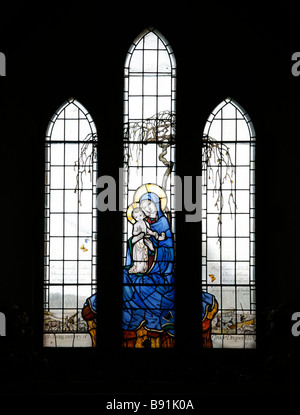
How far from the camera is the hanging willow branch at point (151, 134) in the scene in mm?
8320

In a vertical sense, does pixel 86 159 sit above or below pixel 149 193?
above

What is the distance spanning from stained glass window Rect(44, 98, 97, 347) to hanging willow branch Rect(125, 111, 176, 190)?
1.50ft

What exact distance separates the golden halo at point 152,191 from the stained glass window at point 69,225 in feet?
1.72

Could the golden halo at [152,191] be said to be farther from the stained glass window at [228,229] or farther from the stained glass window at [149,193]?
the stained glass window at [228,229]

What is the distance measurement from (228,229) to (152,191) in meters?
1.03

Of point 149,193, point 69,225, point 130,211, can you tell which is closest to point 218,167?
point 149,193

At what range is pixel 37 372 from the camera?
740cm

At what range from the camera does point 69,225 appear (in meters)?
8.23

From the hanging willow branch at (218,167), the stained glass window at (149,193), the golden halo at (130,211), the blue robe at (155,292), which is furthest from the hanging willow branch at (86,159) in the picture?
the hanging willow branch at (218,167)

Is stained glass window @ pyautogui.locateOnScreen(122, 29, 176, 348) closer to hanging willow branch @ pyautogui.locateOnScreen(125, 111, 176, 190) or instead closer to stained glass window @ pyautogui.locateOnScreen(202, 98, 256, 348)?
hanging willow branch @ pyautogui.locateOnScreen(125, 111, 176, 190)

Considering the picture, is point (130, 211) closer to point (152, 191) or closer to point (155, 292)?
point (152, 191)
